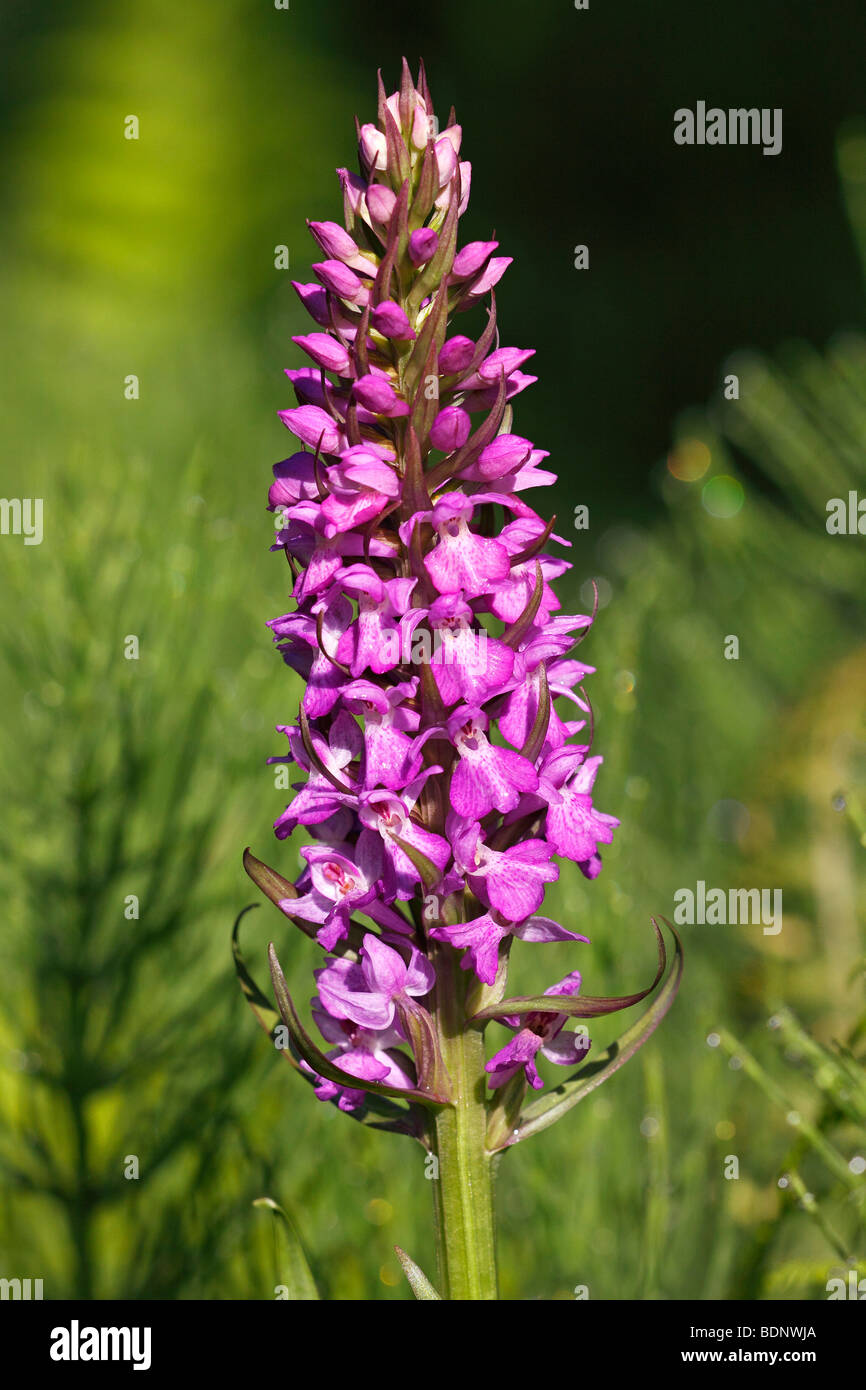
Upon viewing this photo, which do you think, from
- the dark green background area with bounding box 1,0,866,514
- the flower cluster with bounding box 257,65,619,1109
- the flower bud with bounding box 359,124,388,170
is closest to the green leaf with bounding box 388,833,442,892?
the flower cluster with bounding box 257,65,619,1109

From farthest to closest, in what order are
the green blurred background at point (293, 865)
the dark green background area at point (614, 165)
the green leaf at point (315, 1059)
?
the dark green background area at point (614, 165) → the green blurred background at point (293, 865) → the green leaf at point (315, 1059)

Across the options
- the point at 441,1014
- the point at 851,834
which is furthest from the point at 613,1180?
the point at 851,834

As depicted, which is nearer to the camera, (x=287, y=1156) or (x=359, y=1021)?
(x=359, y=1021)

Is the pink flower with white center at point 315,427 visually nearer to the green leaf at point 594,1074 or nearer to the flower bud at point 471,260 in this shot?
the flower bud at point 471,260

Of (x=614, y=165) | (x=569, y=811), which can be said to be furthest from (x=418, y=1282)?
(x=614, y=165)

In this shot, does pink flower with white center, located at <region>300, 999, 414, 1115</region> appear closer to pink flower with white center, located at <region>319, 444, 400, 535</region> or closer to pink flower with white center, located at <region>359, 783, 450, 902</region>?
pink flower with white center, located at <region>359, 783, 450, 902</region>

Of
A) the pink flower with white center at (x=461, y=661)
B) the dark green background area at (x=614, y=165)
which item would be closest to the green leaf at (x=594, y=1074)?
the pink flower with white center at (x=461, y=661)

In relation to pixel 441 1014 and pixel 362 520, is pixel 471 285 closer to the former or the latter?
pixel 362 520
